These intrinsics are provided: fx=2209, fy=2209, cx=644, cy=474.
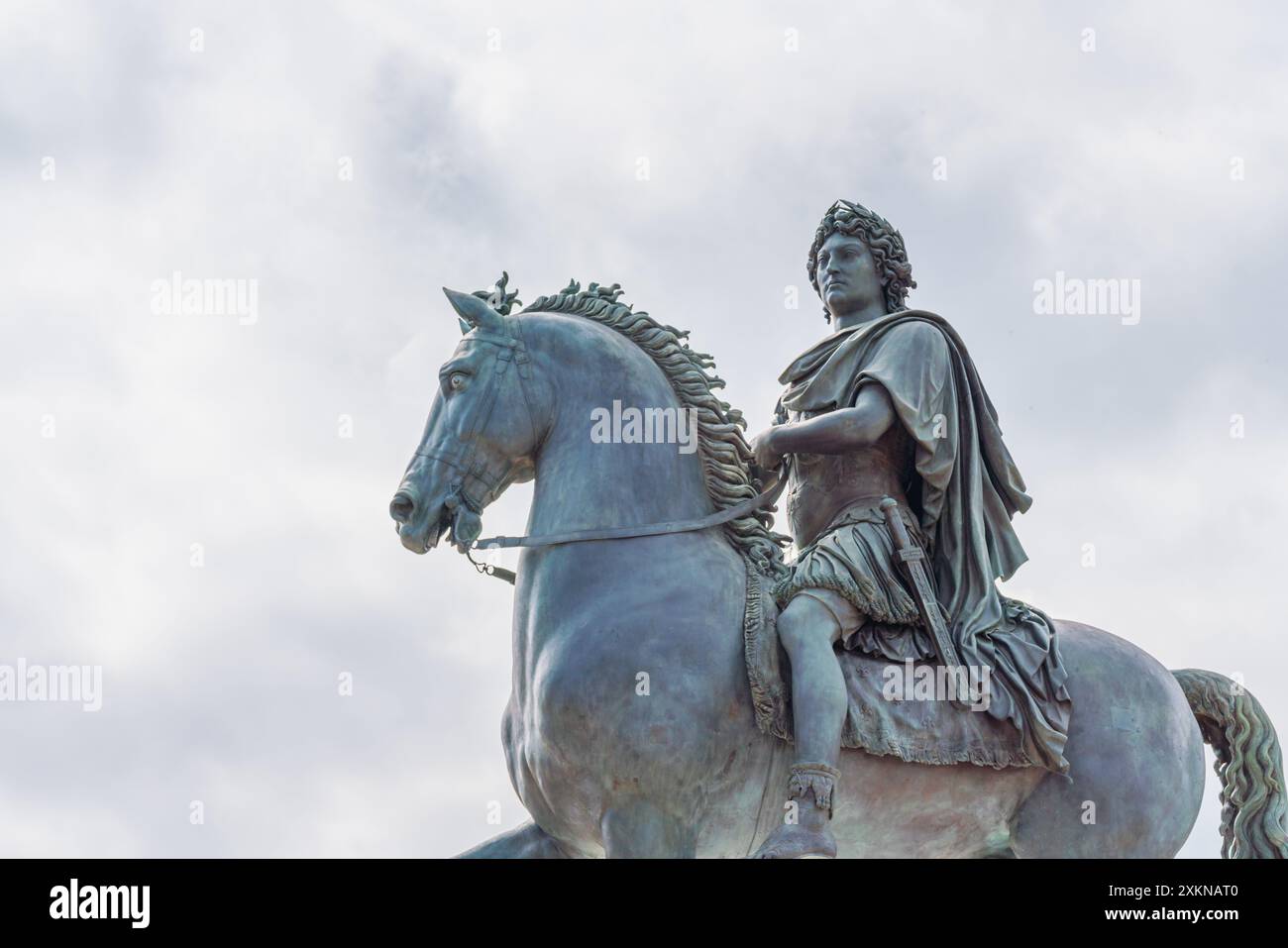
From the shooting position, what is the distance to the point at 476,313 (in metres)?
12.7

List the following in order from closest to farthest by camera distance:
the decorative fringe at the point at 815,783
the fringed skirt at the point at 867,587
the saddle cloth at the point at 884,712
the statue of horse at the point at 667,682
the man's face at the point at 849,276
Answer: the decorative fringe at the point at 815,783
the statue of horse at the point at 667,682
the saddle cloth at the point at 884,712
the fringed skirt at the point at 867,587
the man's face at the point at 849,276

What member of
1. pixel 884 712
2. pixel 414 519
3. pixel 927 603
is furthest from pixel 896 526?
pixel 414 519

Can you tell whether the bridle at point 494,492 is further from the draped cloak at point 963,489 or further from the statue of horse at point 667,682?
the draped cloak at point 963,489

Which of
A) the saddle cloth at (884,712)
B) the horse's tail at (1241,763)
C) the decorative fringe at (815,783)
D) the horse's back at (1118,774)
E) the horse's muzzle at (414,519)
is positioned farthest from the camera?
the horse's tail at (1241,763)

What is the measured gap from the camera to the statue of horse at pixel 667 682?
1168cm

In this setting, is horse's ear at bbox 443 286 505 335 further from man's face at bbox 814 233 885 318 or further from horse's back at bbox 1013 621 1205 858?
horse's back at bbox 1013 621 1205 858

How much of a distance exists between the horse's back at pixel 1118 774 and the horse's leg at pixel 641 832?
2023 millimetres

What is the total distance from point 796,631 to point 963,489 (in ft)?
5.35

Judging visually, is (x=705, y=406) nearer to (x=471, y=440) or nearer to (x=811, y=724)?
(x=471, y=440)

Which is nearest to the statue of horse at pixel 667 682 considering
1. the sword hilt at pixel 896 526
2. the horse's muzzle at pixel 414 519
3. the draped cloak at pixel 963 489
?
the horse's muzzle at pixel 414 519

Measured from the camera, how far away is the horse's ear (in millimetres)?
12664
